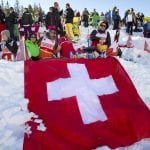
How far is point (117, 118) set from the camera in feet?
18.9

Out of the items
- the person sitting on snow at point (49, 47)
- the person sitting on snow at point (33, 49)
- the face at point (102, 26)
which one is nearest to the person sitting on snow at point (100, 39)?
the face at point (102, 26)

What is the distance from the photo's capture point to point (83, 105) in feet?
19.8

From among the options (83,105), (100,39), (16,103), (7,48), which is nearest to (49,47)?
(100,39)

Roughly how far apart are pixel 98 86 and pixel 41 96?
3.40 ft

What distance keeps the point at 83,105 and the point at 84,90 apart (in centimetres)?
43

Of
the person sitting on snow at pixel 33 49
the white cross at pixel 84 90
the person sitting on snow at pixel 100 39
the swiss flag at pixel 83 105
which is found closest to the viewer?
the swiss flag at pixel 83 105

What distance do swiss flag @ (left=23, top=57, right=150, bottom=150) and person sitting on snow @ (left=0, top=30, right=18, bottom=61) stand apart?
415 cm

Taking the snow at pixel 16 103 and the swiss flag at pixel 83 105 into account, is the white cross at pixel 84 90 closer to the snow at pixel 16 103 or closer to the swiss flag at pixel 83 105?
the swiss flag at pixel 83 105

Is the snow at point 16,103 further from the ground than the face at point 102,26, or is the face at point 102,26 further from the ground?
the face at point 102,26

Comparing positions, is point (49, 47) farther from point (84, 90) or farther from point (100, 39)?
point (84, 90)

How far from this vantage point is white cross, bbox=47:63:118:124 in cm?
588

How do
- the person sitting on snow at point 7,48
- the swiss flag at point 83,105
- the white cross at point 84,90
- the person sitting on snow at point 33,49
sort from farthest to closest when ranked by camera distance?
the person sitting on snow at point 7,48 → the person sitting on snow at point 33,49 → the white cross at point 84,90 → the swiss flag at point 83,105

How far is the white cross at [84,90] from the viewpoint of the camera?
588 cm

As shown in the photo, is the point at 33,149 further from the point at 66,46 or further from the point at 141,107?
the point at 66,46
